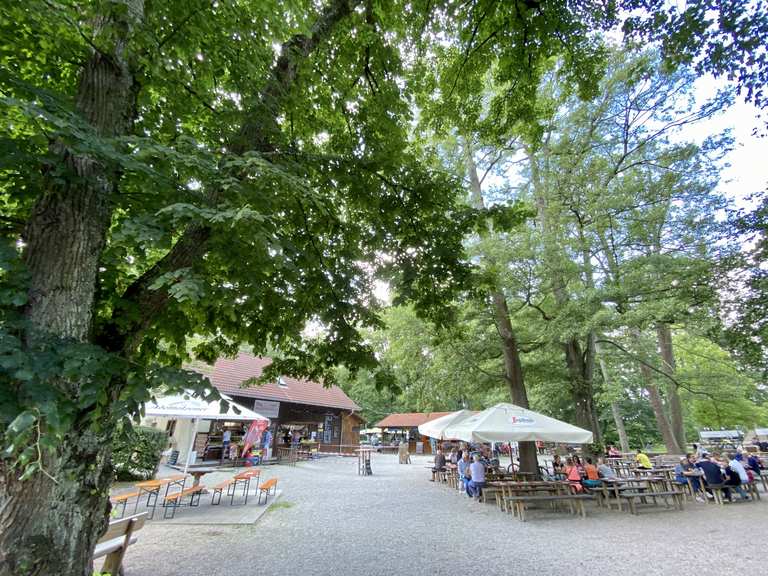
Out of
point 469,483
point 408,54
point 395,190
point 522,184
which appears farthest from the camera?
point 522,184

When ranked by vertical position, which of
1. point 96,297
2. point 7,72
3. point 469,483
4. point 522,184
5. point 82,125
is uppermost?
point 522,184

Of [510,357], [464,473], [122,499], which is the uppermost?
[510,357]

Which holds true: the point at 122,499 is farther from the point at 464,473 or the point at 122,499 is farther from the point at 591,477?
the point at 591,477

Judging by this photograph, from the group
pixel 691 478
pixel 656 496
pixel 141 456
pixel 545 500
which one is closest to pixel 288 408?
pixel 141 456

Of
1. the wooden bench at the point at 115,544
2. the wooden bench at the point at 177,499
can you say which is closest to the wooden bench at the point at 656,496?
the wooden bench at the point at 115,544

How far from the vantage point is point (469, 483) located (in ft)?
37.2

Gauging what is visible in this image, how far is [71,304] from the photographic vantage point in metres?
2.98

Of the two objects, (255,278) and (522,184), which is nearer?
(255,278)

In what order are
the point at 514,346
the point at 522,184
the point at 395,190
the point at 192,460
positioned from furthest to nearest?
the point at 522,184 → the point at 192,460 → the point at 514,346 → the point at 395,190

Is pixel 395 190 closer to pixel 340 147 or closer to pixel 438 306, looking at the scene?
pixel 340 147

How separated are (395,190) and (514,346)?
944 cm

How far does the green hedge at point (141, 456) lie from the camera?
11993 millimetres

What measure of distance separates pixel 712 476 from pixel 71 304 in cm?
1494

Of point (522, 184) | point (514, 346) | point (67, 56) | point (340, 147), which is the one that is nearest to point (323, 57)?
point (340, 147)
